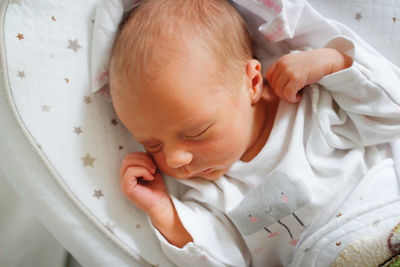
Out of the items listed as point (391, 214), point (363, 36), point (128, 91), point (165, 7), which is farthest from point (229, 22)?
point (391, 214)

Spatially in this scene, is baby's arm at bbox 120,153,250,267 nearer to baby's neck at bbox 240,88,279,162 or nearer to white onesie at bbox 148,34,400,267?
white onesie at bbox 148,34,400,267

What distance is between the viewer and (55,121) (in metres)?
0.95

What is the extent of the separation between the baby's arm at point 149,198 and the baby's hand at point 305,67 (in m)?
0.43

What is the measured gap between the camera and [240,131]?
0.92 metres

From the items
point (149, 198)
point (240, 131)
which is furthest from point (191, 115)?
point (149, 198)

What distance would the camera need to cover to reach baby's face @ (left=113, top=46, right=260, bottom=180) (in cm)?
83

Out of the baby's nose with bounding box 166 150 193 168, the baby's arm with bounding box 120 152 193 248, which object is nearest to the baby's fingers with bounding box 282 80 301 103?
the baby's nose with bounding box 166 150 193 168

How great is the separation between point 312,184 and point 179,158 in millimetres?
367

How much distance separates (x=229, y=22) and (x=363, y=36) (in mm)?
435

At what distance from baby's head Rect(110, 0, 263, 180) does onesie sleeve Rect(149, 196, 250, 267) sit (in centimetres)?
12

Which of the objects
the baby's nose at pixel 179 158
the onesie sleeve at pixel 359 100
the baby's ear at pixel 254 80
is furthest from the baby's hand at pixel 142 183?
the onesie sleeve at pixel 359 100

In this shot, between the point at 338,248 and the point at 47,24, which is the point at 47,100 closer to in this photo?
the point at 47,24

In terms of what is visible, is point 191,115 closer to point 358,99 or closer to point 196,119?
point 196,119

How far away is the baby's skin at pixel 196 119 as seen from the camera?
833 mm
